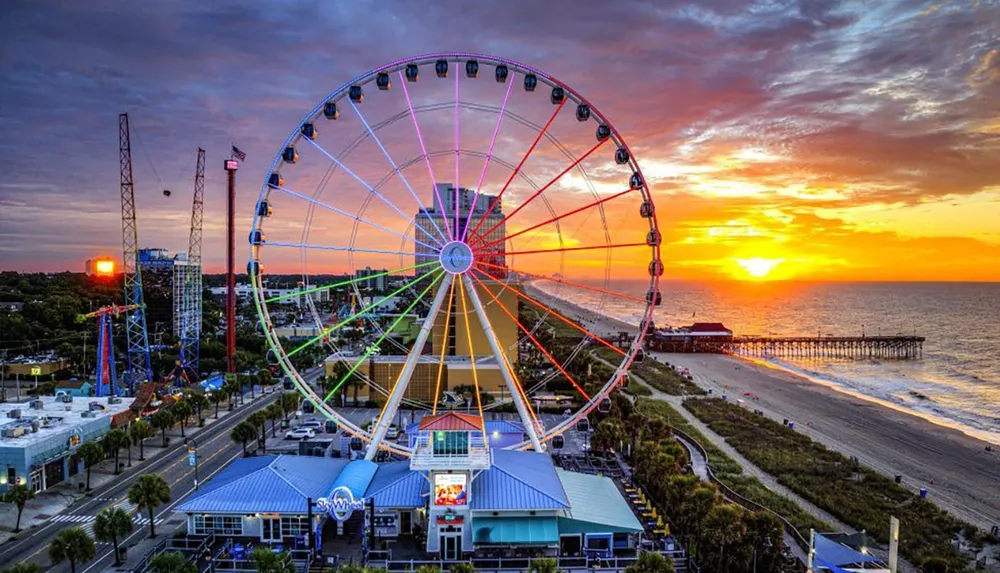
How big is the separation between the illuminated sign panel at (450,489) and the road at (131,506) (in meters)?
14.3

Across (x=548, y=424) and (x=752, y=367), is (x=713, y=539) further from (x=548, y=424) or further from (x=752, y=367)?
(x=752, y=367)

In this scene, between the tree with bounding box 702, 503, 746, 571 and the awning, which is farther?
the awning

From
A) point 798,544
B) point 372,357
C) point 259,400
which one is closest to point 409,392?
point 372,357

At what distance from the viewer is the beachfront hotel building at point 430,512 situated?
1184 inches

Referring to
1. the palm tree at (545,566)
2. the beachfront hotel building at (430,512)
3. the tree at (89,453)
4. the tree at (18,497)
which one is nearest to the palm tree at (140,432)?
the tree at (89,453)

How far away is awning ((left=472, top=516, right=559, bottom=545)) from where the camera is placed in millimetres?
29781

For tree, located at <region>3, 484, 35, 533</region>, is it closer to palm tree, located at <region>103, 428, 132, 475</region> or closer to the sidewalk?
the sidewalk

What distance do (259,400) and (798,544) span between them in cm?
5398

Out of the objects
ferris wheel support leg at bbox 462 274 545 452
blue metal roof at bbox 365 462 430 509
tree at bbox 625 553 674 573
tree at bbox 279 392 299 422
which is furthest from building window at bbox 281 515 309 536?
tree at bbox 279 392 299 422

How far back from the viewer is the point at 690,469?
41.5 m

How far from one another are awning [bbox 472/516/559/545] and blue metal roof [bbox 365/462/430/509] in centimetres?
335

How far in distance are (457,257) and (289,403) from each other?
1217 inches

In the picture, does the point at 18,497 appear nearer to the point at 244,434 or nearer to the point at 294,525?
the point at 244,434

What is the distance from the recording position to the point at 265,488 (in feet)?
106
